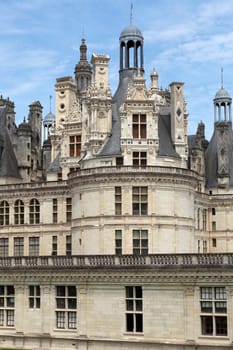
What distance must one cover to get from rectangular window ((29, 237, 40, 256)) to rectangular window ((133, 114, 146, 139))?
12381mm

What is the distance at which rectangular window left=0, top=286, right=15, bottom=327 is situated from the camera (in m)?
37.0

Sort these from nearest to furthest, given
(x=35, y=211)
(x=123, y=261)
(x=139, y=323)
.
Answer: (x=139, y=323) < (x=123, y=261) < (x=35, y=211)

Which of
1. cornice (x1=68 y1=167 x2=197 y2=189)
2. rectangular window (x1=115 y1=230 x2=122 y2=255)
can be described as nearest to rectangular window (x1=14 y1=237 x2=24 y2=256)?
cornice (x1=68 y1=167 x2=197 y2=189)

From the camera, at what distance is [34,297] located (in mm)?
36438

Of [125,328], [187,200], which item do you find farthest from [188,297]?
[187,200]

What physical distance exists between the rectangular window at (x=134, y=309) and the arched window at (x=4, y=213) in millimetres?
23534

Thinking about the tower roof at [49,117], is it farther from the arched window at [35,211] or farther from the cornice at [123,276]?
the cornice at [123,276]

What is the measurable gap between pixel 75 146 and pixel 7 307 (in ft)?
62.0

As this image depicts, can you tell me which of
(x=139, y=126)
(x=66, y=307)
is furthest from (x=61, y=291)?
(x=139, y=126)

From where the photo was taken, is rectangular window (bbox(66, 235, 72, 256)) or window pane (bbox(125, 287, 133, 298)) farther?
rectangular window (bbox(66, 235, 72, 256))

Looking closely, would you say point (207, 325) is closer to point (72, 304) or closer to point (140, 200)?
point (72, 304)

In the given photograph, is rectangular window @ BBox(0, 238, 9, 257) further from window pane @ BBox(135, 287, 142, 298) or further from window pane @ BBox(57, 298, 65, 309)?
window pane @ BBox(135, 287, 142, 298)

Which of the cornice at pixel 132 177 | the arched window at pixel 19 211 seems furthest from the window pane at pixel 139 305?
the arched window at pixel 19 211

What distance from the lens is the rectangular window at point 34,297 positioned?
36.4 meters
